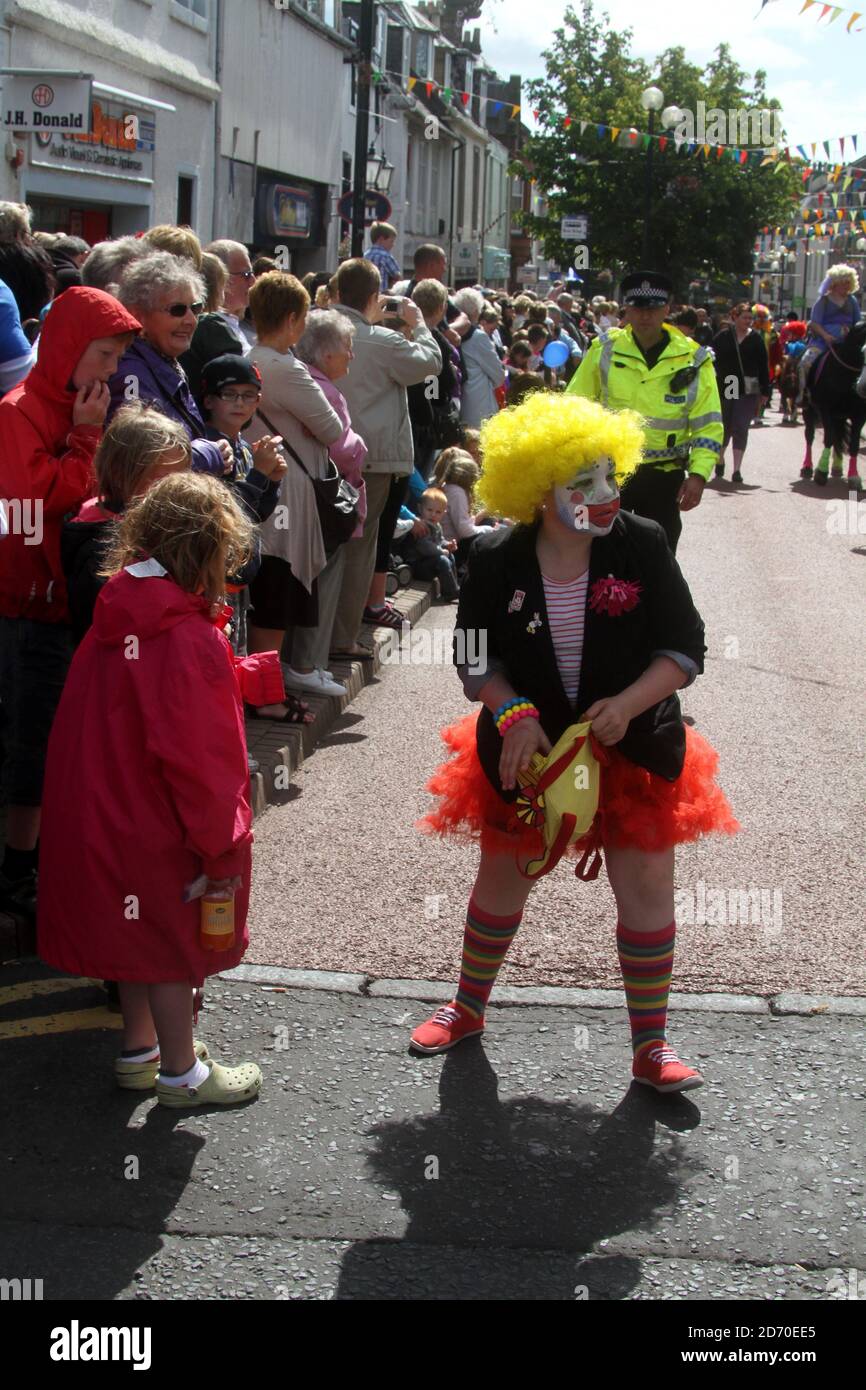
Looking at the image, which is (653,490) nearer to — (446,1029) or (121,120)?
(446,1029)

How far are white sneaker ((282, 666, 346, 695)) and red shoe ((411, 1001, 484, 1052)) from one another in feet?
11.0

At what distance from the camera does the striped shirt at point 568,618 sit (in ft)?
13.2

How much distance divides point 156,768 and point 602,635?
3.87ft

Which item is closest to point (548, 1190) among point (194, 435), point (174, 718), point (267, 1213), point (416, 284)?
point (267, 1213)

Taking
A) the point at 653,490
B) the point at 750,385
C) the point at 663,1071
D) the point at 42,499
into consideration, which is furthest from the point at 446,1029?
the point at 750,385

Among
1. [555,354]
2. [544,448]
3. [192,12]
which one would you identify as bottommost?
[544,448]

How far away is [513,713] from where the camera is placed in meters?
3.96

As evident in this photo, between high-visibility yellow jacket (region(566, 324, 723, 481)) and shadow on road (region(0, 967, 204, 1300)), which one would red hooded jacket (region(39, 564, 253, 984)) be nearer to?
shadow on road (region(0, 967, 204, 1300))

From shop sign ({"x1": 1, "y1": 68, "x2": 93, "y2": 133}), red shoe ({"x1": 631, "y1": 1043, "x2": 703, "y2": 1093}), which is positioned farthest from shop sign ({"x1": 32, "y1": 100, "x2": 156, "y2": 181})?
red shoe ({"x1": 631, "y1": 1043, "x2": 703, "y2": 1093})

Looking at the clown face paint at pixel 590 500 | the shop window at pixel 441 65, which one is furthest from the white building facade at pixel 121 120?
the shop window at pixel 441 65

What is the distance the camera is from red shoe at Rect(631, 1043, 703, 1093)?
404 centimetres

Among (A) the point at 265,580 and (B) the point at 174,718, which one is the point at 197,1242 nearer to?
(B) the point at 174,718

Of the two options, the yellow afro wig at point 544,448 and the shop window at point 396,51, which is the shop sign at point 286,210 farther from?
the yellow afro wig at point 544,448

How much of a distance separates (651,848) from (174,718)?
50.0 inches
